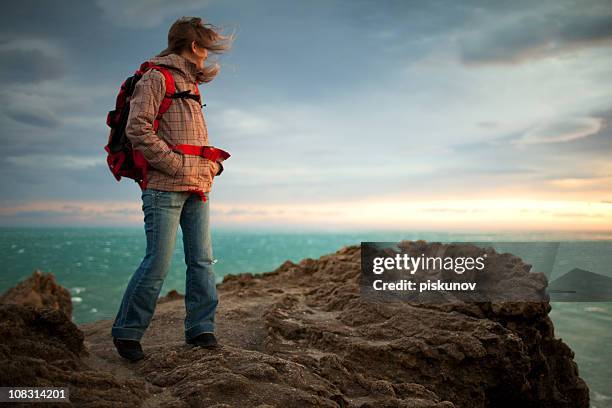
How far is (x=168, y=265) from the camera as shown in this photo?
3.84 m

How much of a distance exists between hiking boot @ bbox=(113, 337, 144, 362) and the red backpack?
48.2 inches

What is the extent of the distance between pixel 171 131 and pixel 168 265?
3.51 feet

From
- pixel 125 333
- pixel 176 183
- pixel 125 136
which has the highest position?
pixel 125 136

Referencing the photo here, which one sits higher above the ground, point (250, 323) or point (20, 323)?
point (20, 323)

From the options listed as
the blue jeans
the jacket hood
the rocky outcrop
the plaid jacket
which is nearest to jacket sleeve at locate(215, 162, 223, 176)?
the plaid jacket

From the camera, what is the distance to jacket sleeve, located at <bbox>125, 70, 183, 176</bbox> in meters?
3.46

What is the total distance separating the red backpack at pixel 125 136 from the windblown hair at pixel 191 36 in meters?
0.28

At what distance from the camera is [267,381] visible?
3318 millimetres

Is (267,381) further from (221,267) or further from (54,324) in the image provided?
(221,267)

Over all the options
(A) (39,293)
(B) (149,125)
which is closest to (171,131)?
(B) (149,125)

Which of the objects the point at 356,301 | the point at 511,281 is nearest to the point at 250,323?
the point at 356,301

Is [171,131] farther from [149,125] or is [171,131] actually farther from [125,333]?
[125,333]

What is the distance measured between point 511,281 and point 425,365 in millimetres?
1879

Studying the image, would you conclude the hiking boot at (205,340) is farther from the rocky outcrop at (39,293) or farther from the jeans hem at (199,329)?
the rocky outcrop at (39,293)
